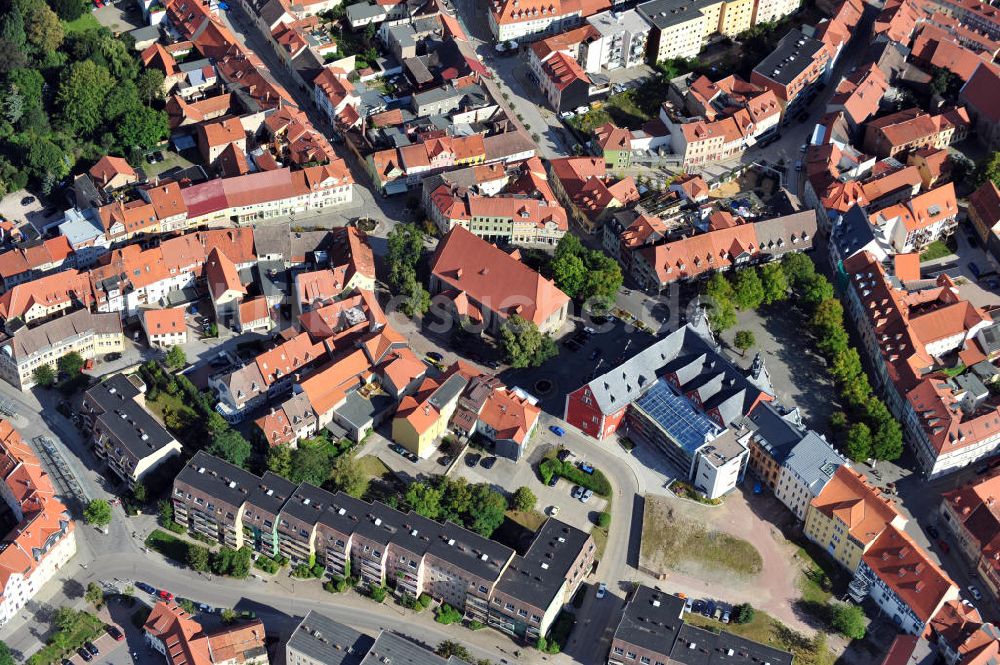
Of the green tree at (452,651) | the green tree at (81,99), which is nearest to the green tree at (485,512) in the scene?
the green tree at (452,651)

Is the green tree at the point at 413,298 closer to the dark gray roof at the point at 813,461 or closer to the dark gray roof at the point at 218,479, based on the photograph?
the dark gray roof at the point at 218,479

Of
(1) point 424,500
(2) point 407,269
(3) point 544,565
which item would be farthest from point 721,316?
(1) point 424,500

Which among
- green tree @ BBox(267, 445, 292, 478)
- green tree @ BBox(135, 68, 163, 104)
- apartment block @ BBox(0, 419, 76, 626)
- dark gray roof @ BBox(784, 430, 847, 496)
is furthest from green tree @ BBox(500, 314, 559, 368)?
green tree @ BBox(135, 68, 163, 104)

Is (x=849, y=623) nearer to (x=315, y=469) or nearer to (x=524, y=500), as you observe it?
(x=524, y=500)

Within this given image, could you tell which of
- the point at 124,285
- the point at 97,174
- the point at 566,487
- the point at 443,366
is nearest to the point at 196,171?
the point at 97,174

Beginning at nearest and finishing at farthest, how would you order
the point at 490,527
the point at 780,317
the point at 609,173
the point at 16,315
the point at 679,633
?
1. the point at 679,633
2. the point at 490,527
3. the point at 16,315
4. the point at 780,317
5. the point at 609,173

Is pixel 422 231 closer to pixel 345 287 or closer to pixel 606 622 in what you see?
pixel 345 287
